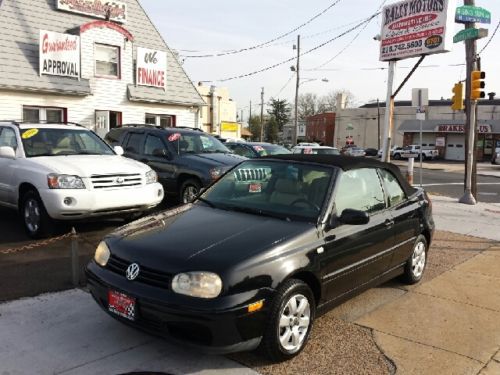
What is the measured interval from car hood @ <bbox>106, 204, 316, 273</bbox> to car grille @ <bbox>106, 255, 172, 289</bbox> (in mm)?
31

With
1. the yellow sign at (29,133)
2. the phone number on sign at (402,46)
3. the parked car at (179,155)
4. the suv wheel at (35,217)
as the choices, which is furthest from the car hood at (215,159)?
the phone number on sign at (402,46)

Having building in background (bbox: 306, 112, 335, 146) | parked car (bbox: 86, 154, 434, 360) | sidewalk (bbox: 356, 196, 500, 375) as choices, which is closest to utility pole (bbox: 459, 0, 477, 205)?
sidewalk (bbox: 356, 196, 500, 375)

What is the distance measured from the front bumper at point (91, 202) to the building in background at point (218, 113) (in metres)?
28.6

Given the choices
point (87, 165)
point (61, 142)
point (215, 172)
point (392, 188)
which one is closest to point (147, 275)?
point (392, 188)

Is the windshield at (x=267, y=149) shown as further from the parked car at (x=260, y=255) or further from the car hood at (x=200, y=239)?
the car hood at (x=200, y=239)

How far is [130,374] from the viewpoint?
3459 millimetres

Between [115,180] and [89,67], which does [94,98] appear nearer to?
[89,67]

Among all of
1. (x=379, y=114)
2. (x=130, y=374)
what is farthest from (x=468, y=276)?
(x=379, y=114)

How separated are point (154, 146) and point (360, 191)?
6.17 meters

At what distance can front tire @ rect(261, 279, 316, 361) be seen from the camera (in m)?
3.58

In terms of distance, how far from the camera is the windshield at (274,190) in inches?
173

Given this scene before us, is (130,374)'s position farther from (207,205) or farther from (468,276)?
(468,276)

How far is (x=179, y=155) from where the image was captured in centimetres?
970

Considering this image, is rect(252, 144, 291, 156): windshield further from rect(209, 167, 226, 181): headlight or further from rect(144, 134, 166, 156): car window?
rect(209, 167, 226, 181): headlight
